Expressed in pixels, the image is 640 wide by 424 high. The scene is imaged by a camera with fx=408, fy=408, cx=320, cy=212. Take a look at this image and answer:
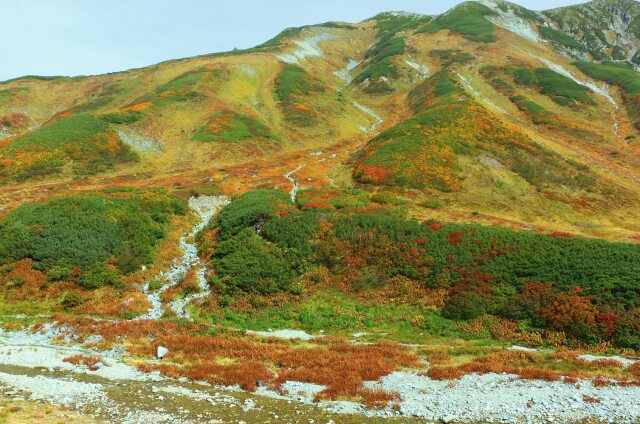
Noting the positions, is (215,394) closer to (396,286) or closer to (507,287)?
(396,286)

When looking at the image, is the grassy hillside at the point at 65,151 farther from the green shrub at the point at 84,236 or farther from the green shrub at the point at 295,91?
the green shrub at the point at 295,91

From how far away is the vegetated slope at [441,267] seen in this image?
25375 millimetres

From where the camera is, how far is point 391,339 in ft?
85.0

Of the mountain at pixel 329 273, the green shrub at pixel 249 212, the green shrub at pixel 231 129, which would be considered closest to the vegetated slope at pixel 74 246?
the mountain at pixel 329 273

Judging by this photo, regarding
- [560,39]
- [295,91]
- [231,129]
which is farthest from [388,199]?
[560,39]

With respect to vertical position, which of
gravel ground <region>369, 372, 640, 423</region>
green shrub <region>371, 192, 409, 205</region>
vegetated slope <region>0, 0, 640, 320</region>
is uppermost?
vegetated slope <region>0, 0, 640, 320</region>

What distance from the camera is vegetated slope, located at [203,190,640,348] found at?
25375 mm

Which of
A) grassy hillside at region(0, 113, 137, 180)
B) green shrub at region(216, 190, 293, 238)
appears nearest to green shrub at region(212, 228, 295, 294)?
green shrub at region(216, 190, 293, 238)

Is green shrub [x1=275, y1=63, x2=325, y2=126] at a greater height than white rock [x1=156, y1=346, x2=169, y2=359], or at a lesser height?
greater

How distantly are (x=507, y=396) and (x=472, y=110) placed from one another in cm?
6902

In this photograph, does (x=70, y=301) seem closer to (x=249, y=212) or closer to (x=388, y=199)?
(x=249, y=212)

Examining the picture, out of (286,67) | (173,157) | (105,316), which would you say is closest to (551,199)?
(105,316)

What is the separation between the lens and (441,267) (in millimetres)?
31781

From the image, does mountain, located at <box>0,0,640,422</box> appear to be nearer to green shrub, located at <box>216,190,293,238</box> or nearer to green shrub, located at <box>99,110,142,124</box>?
green shrub, located at <box>216,190,293,238</box>
